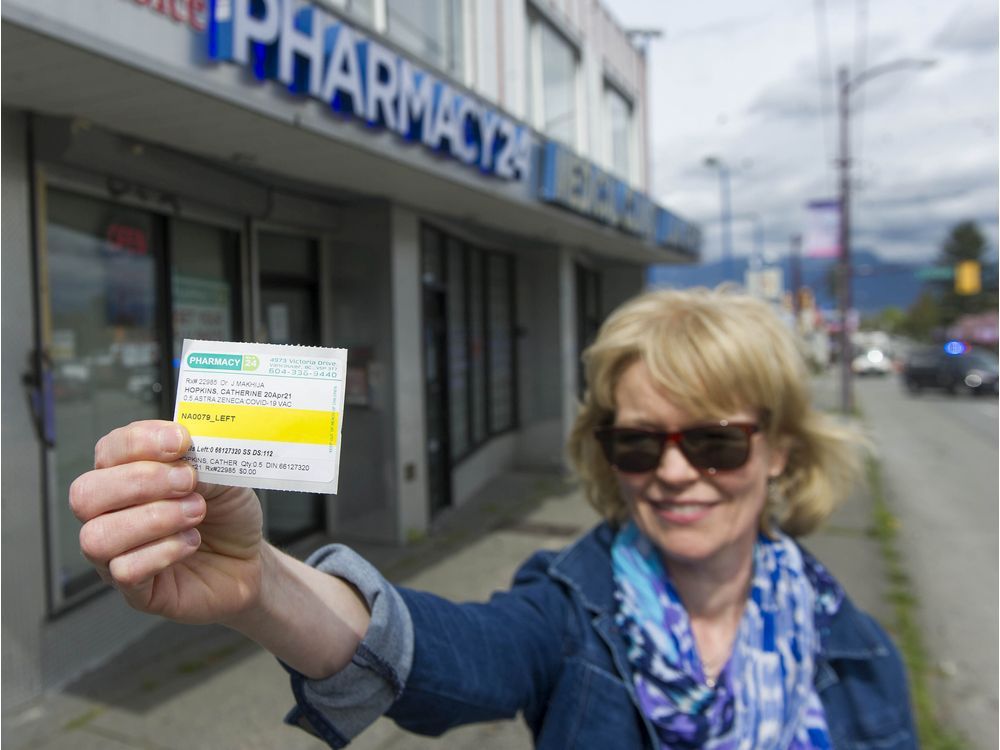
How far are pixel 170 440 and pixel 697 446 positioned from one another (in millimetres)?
1272

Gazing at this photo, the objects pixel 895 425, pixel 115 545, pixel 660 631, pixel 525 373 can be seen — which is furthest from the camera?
pixel 895 425

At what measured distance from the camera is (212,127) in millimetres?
4105

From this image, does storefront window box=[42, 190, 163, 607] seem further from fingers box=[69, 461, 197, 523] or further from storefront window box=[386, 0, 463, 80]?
fingers box=[69, 461, 197, 523]

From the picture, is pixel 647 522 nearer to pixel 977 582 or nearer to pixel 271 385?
pixel 271 385

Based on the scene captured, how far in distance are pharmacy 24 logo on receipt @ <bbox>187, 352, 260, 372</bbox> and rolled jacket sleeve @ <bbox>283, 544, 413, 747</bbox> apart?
0.53 m

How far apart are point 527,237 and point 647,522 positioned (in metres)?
8.25

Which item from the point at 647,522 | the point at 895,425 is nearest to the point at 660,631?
the point at 647,522

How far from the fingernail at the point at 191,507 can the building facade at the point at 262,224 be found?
261 cm

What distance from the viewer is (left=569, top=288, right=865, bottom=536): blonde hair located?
6.00ft

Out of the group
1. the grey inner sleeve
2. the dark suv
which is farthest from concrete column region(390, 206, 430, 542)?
the dark suv

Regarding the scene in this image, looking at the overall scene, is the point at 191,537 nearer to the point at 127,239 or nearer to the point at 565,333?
the point at 127,239

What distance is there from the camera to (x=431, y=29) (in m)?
7.09

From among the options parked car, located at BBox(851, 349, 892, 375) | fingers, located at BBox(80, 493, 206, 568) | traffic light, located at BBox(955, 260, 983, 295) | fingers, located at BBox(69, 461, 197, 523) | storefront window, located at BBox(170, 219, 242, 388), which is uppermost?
traffic light, located at BBox(955, 260, 983, 295)

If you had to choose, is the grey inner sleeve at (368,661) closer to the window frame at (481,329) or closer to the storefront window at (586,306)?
the window frame at (481,329)
